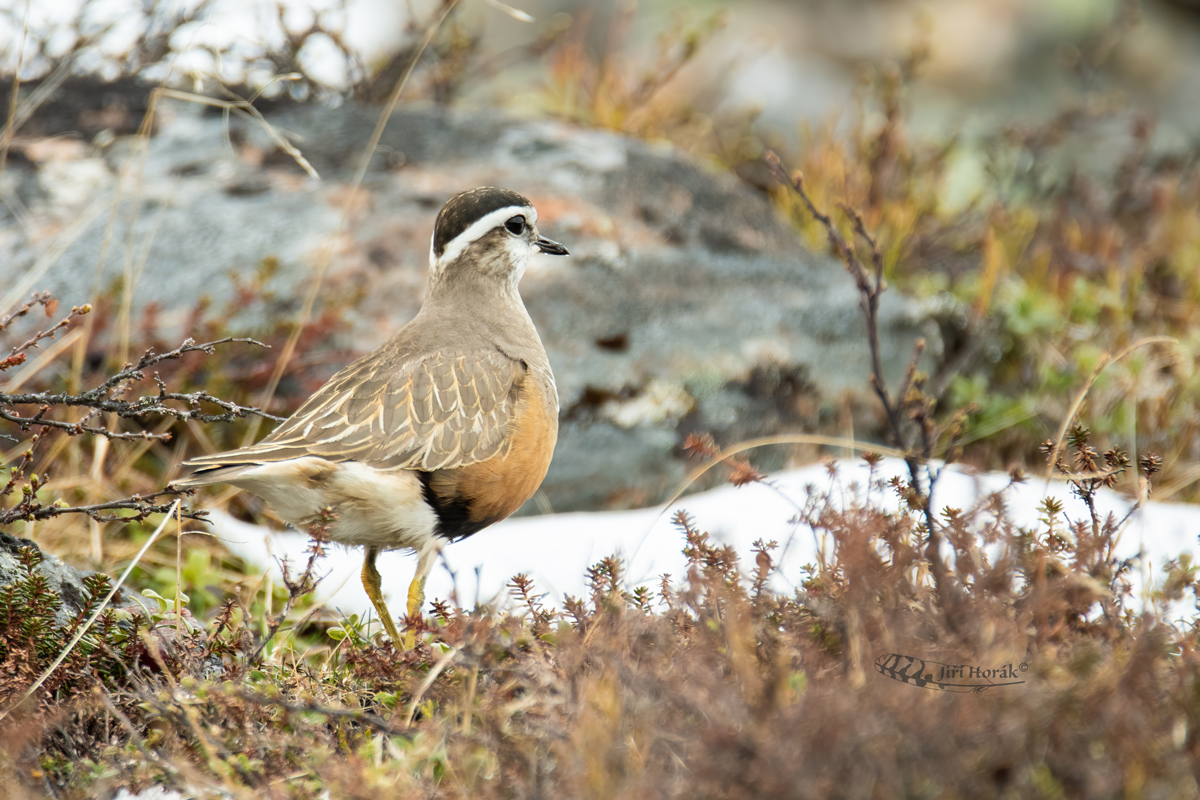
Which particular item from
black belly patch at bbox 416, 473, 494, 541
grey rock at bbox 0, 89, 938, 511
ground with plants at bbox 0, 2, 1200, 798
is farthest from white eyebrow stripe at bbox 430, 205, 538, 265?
grey rock at bbox 0, 89, 938, 511

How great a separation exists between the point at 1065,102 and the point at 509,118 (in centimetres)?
575

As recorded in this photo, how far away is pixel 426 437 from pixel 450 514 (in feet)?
1.11

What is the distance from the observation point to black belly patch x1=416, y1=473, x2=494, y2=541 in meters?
4.13

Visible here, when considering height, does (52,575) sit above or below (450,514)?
below

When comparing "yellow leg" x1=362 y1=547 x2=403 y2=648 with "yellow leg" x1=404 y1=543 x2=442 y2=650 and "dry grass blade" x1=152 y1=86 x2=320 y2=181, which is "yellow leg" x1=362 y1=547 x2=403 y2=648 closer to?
A: "yellow leg" x1=404 y1=543 x2=442 y2=650

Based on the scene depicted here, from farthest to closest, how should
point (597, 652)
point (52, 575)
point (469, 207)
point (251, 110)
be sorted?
point (251, 110), point (469, 207), point (52, 575), point (597, 652)

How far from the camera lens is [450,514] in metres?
4.21

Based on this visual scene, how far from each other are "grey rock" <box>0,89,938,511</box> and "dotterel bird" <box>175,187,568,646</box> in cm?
143

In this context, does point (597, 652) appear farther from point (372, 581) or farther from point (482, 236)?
point (482, 236)

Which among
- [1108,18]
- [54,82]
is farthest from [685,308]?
[1108,18]

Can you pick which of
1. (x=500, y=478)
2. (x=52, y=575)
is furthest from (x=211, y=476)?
(x=500, y=478)

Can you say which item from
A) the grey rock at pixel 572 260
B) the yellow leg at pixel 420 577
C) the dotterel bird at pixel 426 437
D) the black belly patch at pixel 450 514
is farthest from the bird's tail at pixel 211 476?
the grey rock at pixel 572 260

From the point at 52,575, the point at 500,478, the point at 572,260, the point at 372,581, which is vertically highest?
the point at 572,260

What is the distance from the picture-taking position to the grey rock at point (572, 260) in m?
6.05
